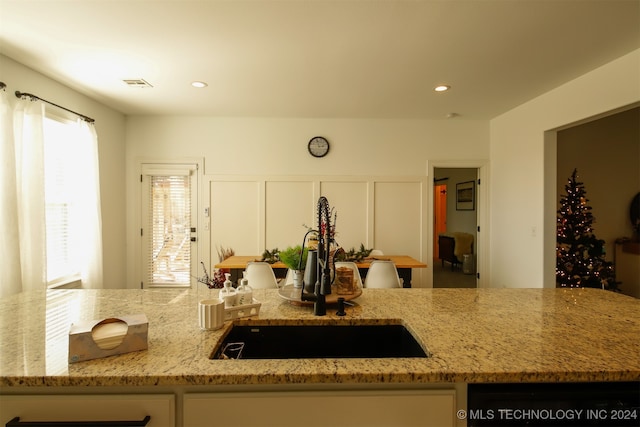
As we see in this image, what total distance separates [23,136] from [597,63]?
5047mm

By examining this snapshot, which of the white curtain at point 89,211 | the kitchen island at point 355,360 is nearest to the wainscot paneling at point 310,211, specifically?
the white curtain at point 89,211

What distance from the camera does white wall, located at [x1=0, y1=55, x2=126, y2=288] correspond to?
3499 millimetres

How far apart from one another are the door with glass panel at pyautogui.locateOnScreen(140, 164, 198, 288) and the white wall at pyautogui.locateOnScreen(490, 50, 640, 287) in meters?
4.36

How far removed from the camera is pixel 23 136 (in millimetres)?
Answer: 2689

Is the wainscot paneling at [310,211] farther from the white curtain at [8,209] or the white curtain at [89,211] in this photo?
the white curtain at [8,209]

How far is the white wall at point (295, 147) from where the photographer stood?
4449mm

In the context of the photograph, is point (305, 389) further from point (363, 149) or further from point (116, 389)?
point (363, 149)

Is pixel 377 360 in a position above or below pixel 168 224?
below

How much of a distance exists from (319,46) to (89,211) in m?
3.10

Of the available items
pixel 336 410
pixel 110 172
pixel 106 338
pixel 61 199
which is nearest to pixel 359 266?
pixel 336 410

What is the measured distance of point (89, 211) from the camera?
352 centimetres

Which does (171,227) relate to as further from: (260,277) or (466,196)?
(466,196)

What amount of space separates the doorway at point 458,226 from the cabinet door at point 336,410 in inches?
203

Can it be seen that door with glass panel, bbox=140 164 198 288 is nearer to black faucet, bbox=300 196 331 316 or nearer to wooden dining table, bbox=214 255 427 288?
wooden dining table, bbox=214 255 427 288
